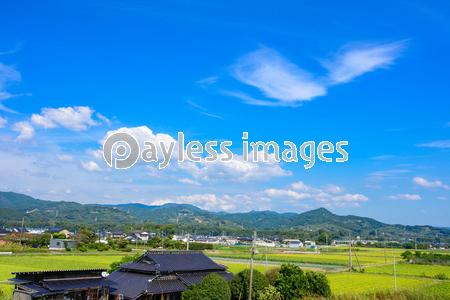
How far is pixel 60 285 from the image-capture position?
15969 millimetres

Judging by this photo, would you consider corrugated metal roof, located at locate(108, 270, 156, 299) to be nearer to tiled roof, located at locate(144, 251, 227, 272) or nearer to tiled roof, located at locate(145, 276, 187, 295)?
tiled roof, located at locate(145, 276, 187, 295)

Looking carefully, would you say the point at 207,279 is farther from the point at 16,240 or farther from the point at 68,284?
the point at 16,240

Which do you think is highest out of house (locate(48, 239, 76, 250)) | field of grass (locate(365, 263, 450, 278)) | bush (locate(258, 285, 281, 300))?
bush (locate(258, 285, 281, 300))

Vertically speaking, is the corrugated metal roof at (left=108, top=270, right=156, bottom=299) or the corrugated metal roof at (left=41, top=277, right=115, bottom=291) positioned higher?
the corrugated metal roof at (left=41, top=277, right=115, bottom=291)

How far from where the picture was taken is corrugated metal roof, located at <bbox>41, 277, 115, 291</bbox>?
15.7 m

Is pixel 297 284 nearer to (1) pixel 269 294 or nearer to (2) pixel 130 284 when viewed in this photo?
(1) pixel 269 294

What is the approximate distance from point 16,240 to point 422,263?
3148 inches

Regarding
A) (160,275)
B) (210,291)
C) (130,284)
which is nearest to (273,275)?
(210,291)

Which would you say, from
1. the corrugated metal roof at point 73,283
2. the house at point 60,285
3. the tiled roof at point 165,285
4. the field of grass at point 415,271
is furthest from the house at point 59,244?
the field of grass at point 415,271

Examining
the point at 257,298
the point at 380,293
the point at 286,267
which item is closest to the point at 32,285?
the point at 257,298

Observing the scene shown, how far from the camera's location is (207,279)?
59.3ft

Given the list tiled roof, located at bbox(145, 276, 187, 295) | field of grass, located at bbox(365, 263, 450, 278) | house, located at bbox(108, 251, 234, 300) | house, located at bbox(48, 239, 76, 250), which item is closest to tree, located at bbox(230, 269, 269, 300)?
house, located at bbox(108, 251, 234, 300)

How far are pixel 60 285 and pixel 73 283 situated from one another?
2.50ft

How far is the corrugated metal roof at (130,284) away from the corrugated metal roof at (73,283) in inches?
43.3
